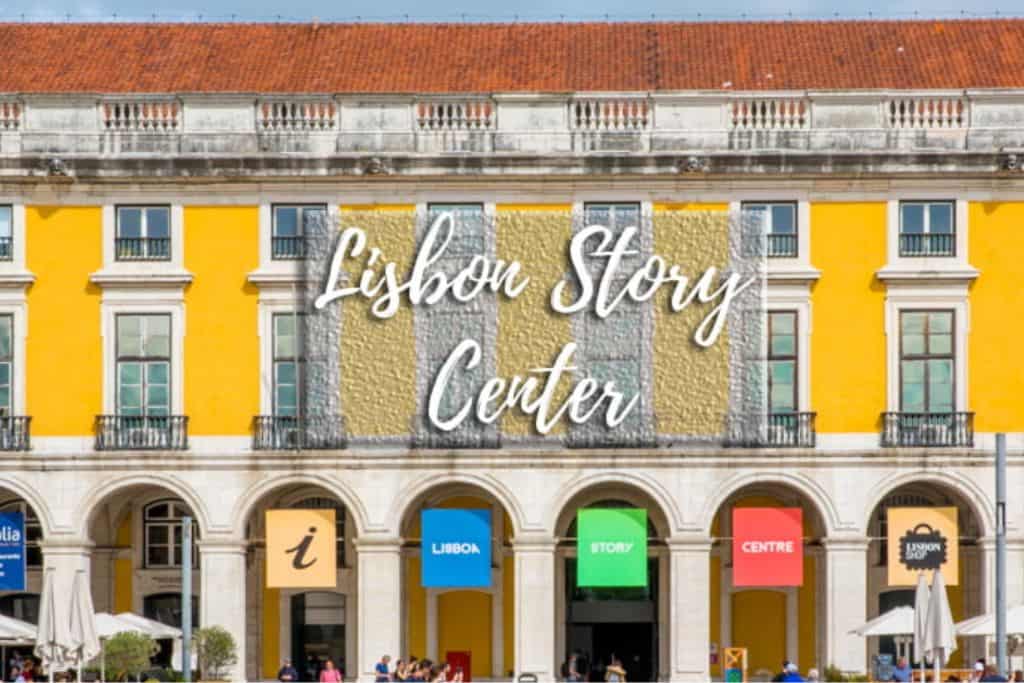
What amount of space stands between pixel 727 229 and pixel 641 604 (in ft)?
27.3

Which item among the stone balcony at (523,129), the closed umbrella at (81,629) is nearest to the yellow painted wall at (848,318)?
the stone balcony at (523,129)

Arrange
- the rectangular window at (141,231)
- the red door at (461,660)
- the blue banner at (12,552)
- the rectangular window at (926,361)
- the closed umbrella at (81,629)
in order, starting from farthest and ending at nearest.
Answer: the red door at (461,660) < the blue banner at (12,552) < the rectangular window at (141,231) < the rectangular window at (926,361) < the closed umbrella at (81,629)

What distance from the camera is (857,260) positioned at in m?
64.5

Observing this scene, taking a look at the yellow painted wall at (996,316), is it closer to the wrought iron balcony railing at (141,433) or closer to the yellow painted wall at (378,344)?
the yellow painted wall at (378,344)

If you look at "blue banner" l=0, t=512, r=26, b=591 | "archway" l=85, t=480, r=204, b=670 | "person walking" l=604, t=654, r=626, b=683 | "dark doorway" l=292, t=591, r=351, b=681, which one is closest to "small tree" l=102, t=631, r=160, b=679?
"blue banner" l=0, t=512, r=26, b=591

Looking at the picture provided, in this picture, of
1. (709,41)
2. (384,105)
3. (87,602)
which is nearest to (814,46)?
(709,41)

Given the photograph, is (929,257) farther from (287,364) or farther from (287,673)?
(287,673)

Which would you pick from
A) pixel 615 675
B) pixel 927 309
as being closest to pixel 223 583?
pixel 615 675

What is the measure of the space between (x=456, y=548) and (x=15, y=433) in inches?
361

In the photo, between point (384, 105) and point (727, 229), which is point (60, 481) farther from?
point (727, 229)

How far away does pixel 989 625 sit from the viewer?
197ft

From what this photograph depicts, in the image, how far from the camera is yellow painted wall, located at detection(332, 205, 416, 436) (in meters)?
64.6

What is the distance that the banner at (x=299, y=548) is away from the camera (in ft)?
211

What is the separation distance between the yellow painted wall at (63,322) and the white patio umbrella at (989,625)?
17.8 meters
